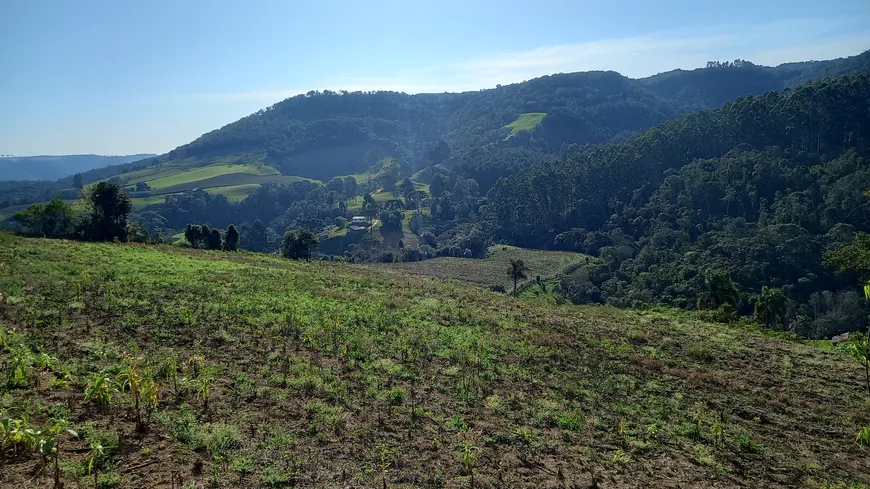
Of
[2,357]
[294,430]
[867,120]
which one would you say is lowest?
[294,430]

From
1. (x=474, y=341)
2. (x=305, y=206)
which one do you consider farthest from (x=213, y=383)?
(x=305, y=206)

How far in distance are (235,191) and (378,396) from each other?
19086 centimetres

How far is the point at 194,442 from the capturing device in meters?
10.6

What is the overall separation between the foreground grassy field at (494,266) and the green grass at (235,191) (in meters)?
99.6

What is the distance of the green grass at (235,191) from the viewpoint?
183 m

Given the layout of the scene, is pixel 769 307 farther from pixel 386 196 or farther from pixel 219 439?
pixel 386 196

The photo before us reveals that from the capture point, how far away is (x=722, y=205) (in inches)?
4181

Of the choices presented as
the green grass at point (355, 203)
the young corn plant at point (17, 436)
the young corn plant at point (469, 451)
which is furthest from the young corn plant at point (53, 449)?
the green grass at point (355, 203)

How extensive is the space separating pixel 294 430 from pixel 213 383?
3.60 metres

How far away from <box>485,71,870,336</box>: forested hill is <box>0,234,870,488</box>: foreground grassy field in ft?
96.3

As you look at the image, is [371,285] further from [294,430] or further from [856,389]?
[856,389]

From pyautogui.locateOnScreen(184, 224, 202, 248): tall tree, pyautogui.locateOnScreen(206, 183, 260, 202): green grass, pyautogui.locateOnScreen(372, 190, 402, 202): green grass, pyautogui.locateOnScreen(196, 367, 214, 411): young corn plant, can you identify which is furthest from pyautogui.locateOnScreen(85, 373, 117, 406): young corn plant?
pyautogui.locateOnScreen(206, 183, 260, 202): green grass

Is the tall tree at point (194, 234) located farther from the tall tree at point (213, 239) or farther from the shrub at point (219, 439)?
the shrub at point (219, 439)

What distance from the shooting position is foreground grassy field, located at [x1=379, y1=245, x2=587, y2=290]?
91000mm
